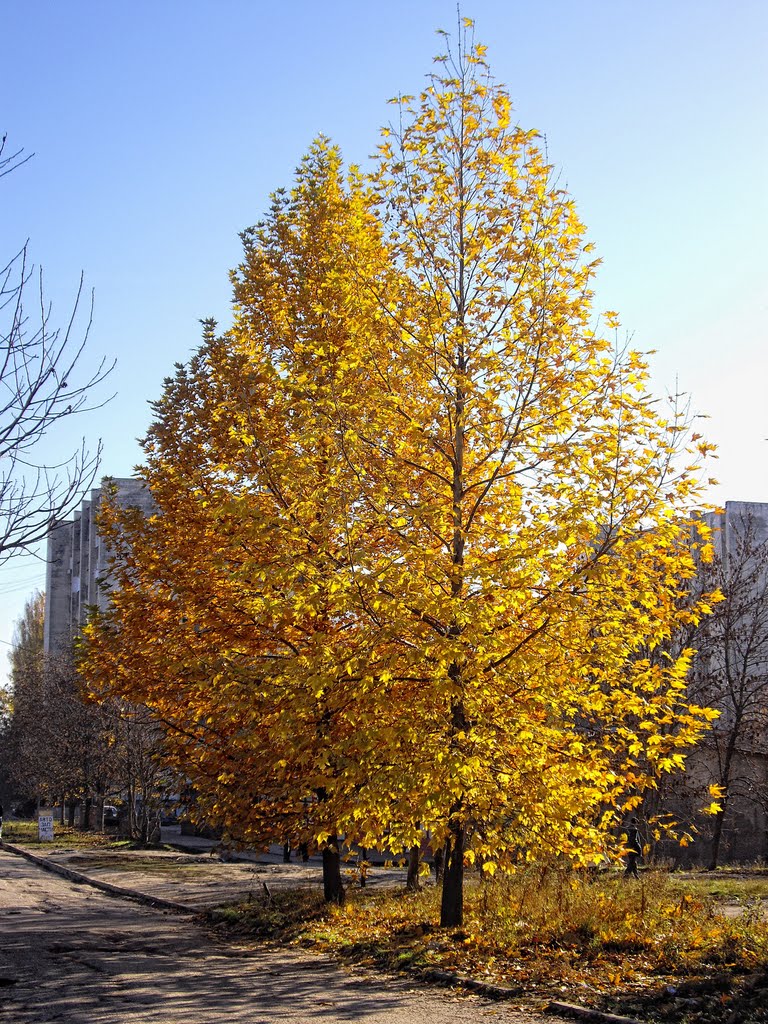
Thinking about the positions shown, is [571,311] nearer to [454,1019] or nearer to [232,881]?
[454,1019]

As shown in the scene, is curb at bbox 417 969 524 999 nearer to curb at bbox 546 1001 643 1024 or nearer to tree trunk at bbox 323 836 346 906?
curb at bbox 546 1001 643 1024

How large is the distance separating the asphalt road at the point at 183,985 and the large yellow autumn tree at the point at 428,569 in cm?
A: 157

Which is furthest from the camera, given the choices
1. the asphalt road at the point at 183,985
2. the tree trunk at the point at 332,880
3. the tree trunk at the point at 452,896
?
the tree trunk at the point at 332,880

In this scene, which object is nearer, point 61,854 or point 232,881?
point 232,881

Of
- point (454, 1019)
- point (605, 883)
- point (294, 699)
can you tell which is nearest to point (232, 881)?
point (605, 883)

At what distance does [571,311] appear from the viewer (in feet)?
37.9

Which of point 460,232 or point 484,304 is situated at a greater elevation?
point 460,232

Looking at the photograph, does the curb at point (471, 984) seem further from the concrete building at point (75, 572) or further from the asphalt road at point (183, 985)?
the concrete building at point (75, 572)

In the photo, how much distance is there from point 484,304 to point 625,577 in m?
3.86

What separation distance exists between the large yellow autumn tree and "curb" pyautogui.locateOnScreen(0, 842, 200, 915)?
533 centimetres

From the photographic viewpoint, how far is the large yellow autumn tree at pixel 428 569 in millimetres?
10297

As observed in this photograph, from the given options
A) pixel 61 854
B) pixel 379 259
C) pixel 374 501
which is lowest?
pixel 61 854

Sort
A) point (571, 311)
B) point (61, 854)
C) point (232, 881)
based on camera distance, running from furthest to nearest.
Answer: point (61, 854), point (232, 881), point (571, 311)

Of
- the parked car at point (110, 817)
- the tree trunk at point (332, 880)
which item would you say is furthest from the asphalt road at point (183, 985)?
the parked car at point (110, 817)
